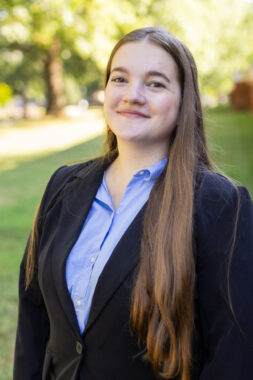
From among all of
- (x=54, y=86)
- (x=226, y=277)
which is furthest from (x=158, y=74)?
(x=54, y=86)

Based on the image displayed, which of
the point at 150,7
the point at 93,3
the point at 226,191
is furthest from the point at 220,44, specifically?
the point at 226,191

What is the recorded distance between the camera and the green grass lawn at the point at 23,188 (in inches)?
151

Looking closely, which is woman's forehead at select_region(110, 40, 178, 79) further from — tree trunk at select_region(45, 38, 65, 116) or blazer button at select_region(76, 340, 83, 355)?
tree trunk at select_region(45, 38, 65, 116)

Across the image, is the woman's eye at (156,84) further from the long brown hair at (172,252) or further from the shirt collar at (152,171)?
the shirt collar at (152,171)

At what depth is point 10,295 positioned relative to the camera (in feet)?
15.5

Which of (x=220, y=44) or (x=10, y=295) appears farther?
(x=220, y=44)

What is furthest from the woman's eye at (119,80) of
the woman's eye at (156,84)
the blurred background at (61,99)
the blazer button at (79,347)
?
the blazer button at (79,347)

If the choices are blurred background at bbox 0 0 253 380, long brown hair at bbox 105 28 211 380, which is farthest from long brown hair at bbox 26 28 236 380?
blurred background at bbox 0 0 253 380

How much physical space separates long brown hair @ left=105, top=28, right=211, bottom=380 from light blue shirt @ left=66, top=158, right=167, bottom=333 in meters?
0.09

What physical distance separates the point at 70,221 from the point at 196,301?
595 millimetres

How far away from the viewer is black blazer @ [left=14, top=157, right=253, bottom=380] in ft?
5.37

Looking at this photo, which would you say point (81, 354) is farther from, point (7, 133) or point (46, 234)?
point (7, 133)

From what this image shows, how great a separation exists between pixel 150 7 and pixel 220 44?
19.3 meters

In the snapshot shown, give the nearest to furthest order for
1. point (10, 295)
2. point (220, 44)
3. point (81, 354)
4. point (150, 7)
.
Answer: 1. point (81, 354)
2. point (10, 295)
3. point (150, 7)
4. point (220, 44)
